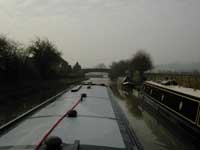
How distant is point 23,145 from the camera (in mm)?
2488

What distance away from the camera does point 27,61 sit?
956 inches

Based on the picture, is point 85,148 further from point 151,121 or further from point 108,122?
point 151,121

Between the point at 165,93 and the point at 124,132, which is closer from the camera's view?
the point at 124,132

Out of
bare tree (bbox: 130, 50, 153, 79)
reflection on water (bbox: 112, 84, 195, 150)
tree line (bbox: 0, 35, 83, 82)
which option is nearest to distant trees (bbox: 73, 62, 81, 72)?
bare tree (bbox: 130, 50, 153, 79)

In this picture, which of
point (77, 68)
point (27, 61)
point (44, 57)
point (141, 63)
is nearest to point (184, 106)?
point (27, 61)

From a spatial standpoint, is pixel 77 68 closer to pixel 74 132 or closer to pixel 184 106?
pixel 184 106

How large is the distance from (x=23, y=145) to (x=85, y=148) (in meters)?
0.63

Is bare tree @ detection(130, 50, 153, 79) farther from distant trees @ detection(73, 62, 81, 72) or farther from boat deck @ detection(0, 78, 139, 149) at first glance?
boat deck @ detection(0, 78, 139, 149)

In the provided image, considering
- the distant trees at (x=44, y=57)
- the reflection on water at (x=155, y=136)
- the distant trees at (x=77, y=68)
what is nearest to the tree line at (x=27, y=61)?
the distant trees at (x=44, y=57)

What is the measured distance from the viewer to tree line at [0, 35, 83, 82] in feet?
63.7

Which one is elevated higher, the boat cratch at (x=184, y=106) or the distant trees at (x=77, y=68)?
the distant trees at (x=77, y=68)

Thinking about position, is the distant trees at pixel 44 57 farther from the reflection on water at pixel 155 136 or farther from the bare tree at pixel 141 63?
the reflection on water at pixel 155 136

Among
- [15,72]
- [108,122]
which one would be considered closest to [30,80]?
[15,72]

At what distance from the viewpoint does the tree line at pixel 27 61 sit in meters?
19.4
